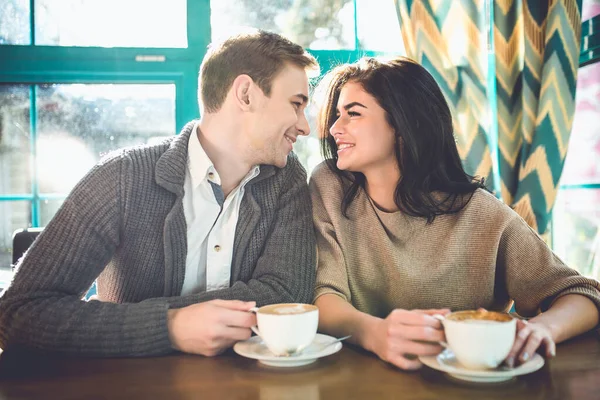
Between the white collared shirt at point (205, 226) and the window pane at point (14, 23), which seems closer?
the white collared shirt at point (205, 226)

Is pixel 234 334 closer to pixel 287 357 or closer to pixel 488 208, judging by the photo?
pixel 287 357

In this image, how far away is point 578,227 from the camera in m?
2.53

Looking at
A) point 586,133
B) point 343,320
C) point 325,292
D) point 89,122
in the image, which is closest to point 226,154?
point 325,292

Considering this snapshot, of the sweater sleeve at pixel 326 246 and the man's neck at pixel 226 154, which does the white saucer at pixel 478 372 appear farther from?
the man's neck at pixel 226 154

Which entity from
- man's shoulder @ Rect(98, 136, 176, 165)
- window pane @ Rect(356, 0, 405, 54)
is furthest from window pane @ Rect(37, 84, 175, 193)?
man's shoulder @ Rect(98, 136, 176, 165)

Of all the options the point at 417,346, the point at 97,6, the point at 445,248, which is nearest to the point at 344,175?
the point at 445,248

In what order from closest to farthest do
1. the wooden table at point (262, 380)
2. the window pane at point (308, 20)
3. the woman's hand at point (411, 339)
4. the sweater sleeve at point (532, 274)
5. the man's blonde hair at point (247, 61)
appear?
the wooden table at point (262, 380)
the woman's hand at point (411, 339)
the sweater sleeve at point (532, 274)
the man's blonde hair at point (247, 61)
the window pane at point (308, 20)

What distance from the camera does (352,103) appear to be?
1493 mm

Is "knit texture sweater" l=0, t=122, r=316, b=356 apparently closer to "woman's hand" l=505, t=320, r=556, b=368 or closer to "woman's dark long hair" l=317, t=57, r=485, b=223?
"woman's dark long hair" l=317, t=57, r=485, b=223

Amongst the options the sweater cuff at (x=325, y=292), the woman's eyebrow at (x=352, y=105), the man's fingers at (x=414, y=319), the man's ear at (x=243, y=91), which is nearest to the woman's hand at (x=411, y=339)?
the man's fingers at (x=414, y=319)

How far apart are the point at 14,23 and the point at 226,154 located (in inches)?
57.8

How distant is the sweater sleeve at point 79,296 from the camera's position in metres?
1.00

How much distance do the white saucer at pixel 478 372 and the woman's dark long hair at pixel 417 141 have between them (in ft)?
1.89

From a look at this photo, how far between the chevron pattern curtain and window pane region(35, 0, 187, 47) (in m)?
0.98
